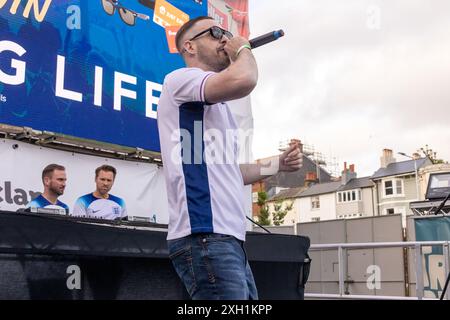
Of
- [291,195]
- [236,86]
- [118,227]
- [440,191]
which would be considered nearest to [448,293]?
[118,227]

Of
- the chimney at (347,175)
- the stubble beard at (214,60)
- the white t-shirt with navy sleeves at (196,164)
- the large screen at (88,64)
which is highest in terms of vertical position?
the chimney at (347,175)

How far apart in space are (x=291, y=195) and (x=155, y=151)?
183ft

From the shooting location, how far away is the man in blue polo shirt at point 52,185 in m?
3.77

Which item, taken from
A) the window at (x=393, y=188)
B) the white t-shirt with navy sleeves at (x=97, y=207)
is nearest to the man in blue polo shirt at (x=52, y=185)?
the white t-shirt with navy sleeves at (x=97, y=207)

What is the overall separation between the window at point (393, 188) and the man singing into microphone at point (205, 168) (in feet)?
166

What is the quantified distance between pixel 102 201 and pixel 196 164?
7.82 ft

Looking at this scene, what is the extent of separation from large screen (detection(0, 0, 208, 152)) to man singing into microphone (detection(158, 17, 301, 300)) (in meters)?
1.95

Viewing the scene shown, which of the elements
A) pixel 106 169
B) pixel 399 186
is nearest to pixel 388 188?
pixel 399 186

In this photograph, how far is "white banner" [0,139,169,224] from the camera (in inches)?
143

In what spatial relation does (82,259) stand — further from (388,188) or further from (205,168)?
(388,188)

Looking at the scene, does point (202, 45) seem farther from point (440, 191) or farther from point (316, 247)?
point (440, 191)

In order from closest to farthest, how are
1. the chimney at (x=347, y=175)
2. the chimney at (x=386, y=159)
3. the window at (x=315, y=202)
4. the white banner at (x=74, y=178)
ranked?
the white banner at (x=74, y=178) < the chimney at (x=386, y=159) < the chimney at (x=347, y=175) < the window at (x=315, y=202)

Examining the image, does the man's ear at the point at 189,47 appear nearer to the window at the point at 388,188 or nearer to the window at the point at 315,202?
the window at the point at 388,188

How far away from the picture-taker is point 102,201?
13.6 feet
